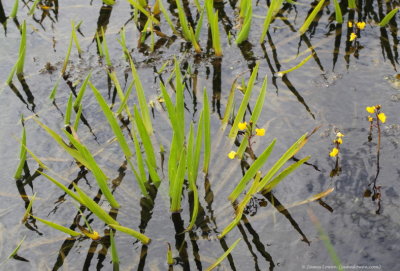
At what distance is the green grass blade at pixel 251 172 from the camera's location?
221cm

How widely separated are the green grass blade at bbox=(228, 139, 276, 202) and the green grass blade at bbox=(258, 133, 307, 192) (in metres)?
0.07

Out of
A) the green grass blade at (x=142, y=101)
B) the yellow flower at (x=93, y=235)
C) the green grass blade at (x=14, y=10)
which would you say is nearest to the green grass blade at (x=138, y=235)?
the yellow flower at (x=93, y=235)

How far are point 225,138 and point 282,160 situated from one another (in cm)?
57

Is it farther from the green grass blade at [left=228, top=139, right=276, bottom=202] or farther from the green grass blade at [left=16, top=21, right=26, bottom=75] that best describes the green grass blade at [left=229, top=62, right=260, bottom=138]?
the green grass blade at [left=16, top=21, right=26, bottom=75]

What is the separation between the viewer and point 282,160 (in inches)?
90.2

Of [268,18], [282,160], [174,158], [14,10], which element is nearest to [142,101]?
[174,158]

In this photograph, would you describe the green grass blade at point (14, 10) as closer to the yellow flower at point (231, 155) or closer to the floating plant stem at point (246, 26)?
the floating plant stem at point (246, 26)

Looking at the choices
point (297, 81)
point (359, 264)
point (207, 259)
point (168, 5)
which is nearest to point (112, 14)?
point (168, 5)

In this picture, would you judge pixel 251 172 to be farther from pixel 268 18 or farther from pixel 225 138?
pixel 268 18

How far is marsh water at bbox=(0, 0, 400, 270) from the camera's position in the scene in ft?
7.38

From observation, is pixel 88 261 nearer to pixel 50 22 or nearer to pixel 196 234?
pixel 196 234

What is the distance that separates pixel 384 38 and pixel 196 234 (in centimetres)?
210

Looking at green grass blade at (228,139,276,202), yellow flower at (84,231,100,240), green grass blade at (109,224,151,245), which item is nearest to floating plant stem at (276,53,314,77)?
green grass blade at (228,139,276,202)

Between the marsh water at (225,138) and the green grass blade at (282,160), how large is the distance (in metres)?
0.16
